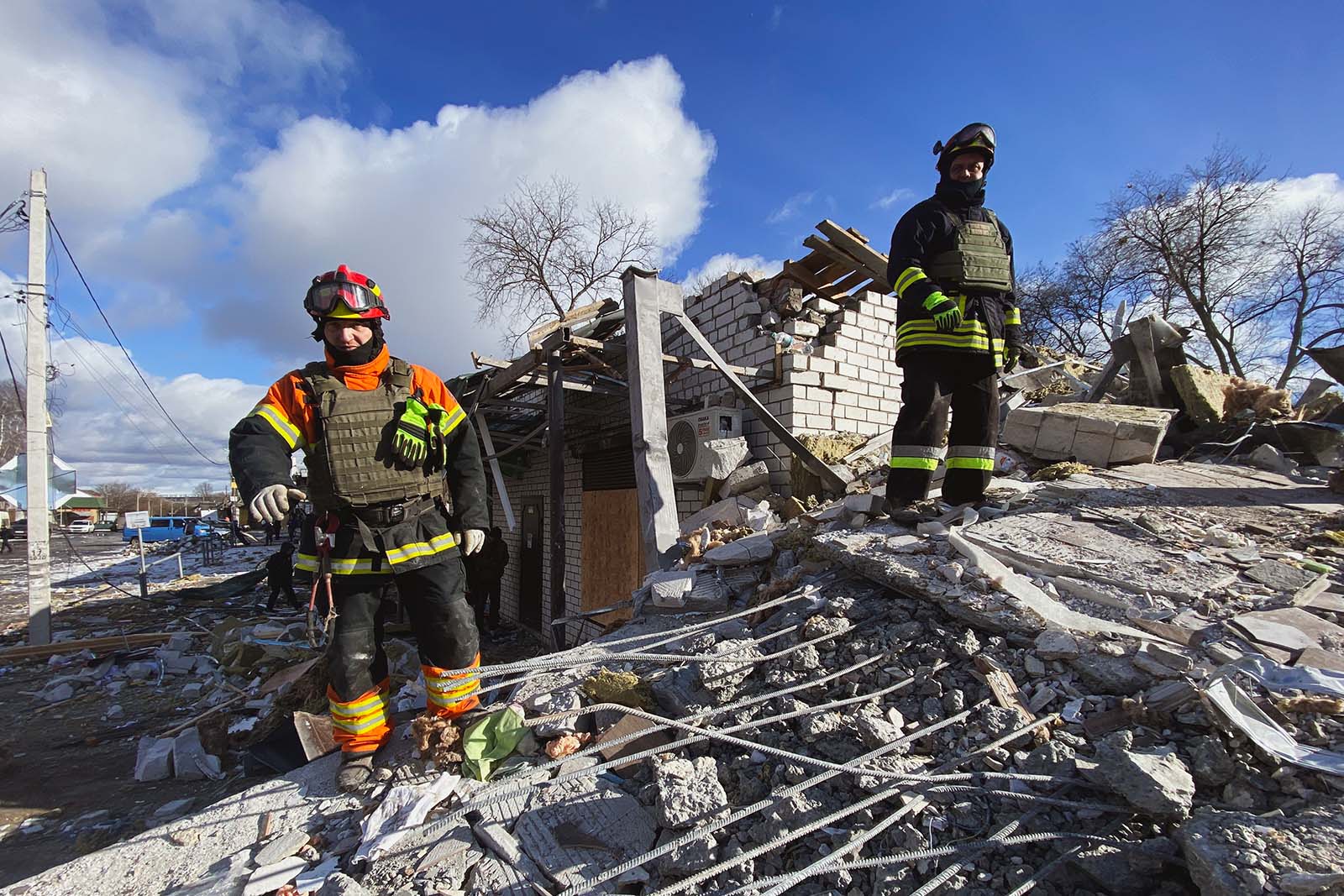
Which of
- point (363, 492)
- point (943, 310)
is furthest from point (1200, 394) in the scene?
point (363, 492)

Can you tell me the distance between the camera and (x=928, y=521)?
3188 mm

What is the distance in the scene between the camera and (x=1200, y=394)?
18.1 feet

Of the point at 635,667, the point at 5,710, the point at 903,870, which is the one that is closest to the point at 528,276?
the point at 5,710

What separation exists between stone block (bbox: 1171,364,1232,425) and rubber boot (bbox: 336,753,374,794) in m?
7.16

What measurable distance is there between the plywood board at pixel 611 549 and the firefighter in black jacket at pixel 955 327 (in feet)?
12.5

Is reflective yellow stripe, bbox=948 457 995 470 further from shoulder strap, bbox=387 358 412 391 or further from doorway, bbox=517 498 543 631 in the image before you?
doorway, bbox=517 498 543 631

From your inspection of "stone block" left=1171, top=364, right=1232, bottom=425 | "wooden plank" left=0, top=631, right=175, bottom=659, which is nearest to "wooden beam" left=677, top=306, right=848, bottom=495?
"stone block" left=1171, top=364, right=1232, bottom=425

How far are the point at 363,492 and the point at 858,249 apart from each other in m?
4.81

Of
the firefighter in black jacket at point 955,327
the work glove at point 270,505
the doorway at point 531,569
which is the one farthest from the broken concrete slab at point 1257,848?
the doorway at point 531,569

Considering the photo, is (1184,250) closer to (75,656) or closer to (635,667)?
(635,667)

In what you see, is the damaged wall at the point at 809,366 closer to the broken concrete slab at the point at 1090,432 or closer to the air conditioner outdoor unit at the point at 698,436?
the air conditioner outdoor unit at the point at 698,436

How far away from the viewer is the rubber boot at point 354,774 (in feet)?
7.25

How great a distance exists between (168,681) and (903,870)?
27.6ft

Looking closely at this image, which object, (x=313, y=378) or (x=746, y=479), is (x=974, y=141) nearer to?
(x=746, y=479)
